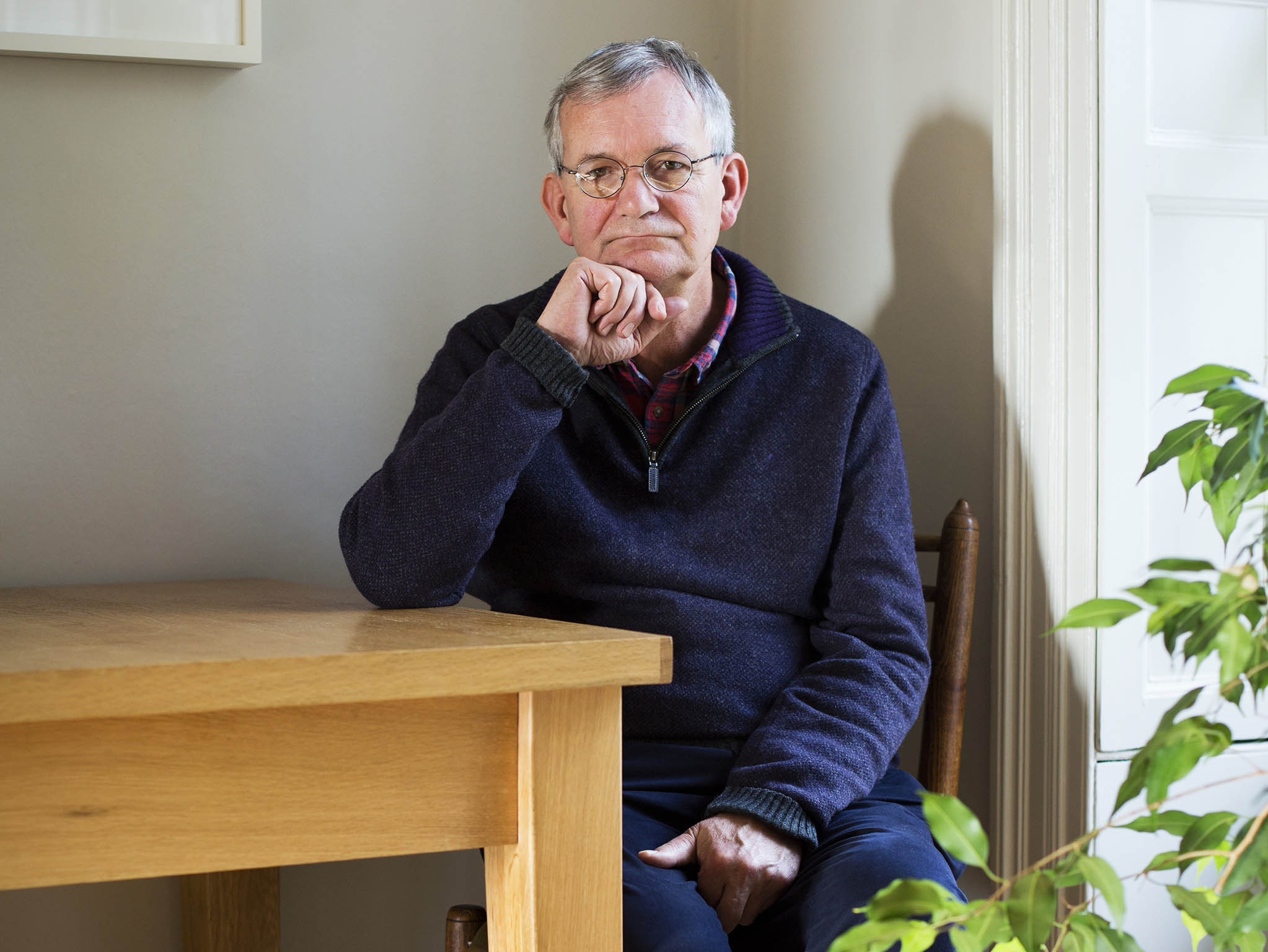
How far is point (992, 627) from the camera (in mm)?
1424

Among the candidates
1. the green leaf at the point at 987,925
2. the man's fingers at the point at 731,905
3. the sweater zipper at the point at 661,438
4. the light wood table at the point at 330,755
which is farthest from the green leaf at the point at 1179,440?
the sweater zipper at the point at 661,438

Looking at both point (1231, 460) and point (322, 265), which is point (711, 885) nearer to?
point (1231, 460)

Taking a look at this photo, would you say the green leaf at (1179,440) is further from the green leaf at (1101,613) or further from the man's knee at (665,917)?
the man's knee at (665,917)

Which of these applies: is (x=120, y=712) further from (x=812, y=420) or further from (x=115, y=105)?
(x=115, y=105)

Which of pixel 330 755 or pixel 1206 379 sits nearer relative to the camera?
pixel 1206 379

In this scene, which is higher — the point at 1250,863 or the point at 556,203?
the point at 556,203

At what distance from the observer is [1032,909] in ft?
1.62

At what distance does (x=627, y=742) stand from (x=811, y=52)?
1.10 metres

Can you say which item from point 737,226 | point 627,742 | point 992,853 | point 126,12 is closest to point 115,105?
point 126,12

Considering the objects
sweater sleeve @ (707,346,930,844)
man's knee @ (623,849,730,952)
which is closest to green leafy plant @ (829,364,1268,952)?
man's knee @ (623,849,730,952)

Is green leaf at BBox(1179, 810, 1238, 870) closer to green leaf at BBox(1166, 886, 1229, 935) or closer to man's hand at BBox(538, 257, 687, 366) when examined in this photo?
green leaf at BBox(1166, 886, 1229, 935)

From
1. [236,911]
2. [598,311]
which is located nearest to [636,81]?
[598,311]

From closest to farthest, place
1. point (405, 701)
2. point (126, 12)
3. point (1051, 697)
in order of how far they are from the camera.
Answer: point (405, 701) → point (1051, 697) → point (126, 12)

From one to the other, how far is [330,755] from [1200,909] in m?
0.53
